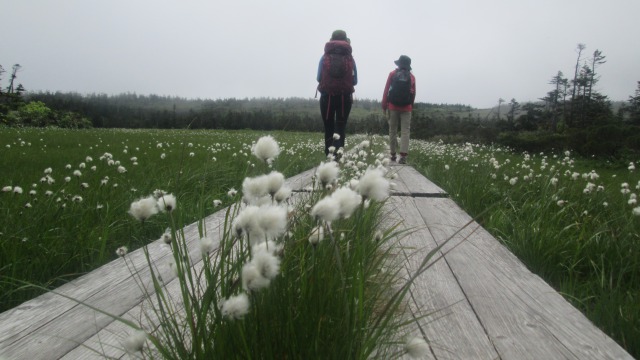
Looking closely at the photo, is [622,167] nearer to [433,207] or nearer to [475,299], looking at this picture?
[433,207]

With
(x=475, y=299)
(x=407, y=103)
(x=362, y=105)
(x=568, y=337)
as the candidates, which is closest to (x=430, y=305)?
(x=475, y=299)

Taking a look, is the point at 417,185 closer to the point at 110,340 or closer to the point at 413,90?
the point at 110,340

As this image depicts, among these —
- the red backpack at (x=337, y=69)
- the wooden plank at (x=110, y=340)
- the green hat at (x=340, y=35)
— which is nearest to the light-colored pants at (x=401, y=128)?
the red backpack at (x=337, y=69)

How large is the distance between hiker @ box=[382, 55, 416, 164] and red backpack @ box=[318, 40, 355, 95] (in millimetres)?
1535

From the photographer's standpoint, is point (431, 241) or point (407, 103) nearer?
point (431, 241)

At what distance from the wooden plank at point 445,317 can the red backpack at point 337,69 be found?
219 inches

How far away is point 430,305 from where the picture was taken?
5.38 feet

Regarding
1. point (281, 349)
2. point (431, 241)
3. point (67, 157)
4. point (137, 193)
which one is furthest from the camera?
point (67, 157)

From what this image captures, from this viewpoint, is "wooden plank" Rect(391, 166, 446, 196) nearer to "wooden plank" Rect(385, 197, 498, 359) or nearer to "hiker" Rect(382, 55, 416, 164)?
"wooden plank" Rect(385, 197, 498, 359)

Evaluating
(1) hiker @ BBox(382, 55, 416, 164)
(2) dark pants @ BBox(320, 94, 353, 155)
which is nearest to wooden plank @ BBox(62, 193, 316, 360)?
(2) dark pants @ BBox(320, 94, 353, 155)

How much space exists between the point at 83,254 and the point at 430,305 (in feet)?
7.19

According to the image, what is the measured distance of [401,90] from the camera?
853 cm

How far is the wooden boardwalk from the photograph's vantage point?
4.24 ft

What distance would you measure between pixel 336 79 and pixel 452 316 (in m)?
6.34
